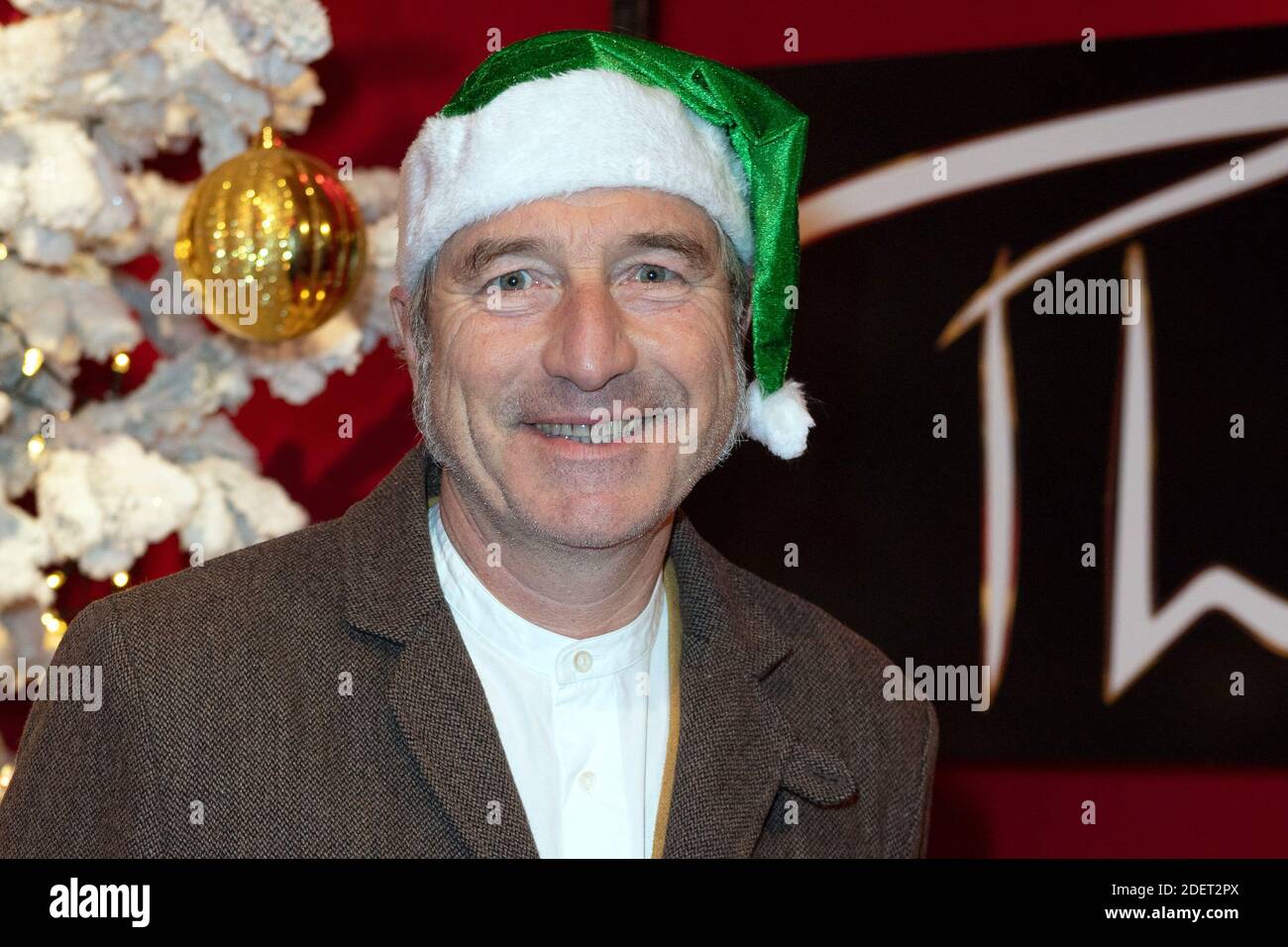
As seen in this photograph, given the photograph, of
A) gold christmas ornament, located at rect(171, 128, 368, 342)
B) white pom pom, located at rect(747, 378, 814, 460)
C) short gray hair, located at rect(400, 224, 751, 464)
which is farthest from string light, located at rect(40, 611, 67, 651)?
white pom pom, located at rect(747, 378, 814, 460)

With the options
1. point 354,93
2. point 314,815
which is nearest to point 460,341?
Result: point 314,815

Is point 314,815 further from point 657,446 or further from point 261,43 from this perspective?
point 261,43

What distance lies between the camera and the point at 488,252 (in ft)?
4.72

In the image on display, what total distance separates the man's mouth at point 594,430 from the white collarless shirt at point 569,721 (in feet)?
0.63

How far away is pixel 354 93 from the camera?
9.53ft

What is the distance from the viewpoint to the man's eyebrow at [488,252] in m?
1.42

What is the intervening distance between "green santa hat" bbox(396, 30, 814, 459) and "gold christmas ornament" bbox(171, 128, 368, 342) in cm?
59

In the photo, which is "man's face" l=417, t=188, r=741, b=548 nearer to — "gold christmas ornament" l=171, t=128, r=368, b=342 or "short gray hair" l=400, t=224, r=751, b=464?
"short gray hair" l=400, t=224, r=751, b=464

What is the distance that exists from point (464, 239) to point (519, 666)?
17.0 inches

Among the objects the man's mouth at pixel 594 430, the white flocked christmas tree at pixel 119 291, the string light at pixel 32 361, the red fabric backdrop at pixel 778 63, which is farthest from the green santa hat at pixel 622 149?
the red fabric backdrop at pixel 778 63

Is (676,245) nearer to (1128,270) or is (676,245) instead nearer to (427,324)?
(427,324)

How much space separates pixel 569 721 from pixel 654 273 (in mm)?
456

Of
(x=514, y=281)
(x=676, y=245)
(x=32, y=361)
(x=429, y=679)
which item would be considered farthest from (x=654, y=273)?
(x=32, y=361)
